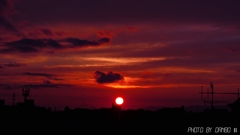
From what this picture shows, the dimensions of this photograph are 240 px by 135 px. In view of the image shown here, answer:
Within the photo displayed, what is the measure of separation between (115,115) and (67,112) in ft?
28.3

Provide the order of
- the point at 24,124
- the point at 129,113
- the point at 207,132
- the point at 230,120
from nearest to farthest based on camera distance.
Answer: the point at 207,132, the point at 24,124, the point at 230,120, the point at 129,113

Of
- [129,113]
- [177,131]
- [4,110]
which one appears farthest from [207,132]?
[4,110]

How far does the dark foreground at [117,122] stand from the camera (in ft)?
194

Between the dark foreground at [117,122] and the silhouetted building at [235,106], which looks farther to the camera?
the silhouetted building at [235,106]

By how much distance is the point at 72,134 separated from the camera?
195ft

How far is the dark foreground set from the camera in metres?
59.0

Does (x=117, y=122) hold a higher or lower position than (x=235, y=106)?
lower

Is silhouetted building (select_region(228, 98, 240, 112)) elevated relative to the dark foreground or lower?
elevated

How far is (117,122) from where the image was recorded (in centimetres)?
6353

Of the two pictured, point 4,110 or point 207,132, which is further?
point 4,110

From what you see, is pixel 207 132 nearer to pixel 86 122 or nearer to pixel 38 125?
pixel 86 122

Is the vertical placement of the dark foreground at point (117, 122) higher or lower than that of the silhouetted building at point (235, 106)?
lower

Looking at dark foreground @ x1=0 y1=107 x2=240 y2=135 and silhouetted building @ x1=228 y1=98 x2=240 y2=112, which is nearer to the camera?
dark foreground @ x1=0 y1=107 x2=240 y2=135

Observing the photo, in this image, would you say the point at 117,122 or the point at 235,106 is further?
the point at 235,106
